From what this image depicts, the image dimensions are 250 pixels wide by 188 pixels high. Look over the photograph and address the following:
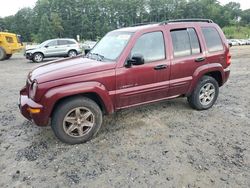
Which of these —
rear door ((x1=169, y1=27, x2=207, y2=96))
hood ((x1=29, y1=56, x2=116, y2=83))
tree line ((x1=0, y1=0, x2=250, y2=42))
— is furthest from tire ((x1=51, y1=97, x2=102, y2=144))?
tree line ((x1=0, y1=0, x2=250, y2=42))

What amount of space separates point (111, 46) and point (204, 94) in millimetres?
2269

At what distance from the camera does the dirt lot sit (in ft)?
10.8

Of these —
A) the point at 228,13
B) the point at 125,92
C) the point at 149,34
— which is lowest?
the point at 125,92

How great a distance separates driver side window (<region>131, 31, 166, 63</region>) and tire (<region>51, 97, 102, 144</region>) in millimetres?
1210

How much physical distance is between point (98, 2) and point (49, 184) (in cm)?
10331

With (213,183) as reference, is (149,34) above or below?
above

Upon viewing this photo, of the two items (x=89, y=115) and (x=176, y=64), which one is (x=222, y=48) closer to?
(x=176, y=64)

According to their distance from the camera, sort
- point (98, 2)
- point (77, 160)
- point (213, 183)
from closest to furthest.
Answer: point (213, 183) → point (77, 160) → point (98, 2)

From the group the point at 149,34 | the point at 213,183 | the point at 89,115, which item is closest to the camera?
the point at 213,183

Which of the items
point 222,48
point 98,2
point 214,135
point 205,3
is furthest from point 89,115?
point 205,3

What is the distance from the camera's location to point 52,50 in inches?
687

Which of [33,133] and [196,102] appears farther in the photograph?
[196,102]

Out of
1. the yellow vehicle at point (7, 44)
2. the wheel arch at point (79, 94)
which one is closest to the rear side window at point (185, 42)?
the wheel arch at point (79, 94)

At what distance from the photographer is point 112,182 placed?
10.6ft
